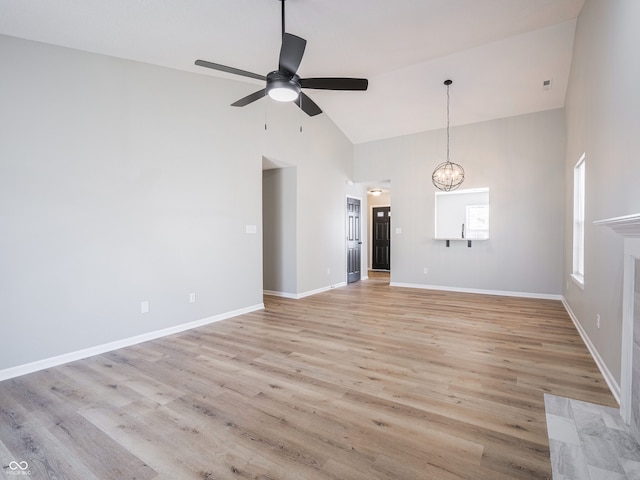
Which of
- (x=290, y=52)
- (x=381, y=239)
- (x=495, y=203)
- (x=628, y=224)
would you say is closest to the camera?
(x=628, y=224)

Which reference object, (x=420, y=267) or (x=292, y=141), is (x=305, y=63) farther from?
(x=420, y=267)

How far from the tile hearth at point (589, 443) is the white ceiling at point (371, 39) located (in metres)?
3.78

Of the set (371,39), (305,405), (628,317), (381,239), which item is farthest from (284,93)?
(381,239)

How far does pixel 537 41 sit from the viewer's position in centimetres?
436

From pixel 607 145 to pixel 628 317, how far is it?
1464 mm

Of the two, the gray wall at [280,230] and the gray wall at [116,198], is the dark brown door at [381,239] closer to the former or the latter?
the gray wall at [280,230]

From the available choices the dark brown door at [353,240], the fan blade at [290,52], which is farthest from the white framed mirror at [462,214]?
the fan blade at [290,52]

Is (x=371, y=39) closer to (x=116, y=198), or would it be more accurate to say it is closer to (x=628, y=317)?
(x=116, y=198)

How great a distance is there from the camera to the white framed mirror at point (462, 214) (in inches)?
266

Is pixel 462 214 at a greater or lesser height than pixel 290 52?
lesser

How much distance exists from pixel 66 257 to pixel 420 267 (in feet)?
20.4

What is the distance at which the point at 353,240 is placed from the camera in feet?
26.7

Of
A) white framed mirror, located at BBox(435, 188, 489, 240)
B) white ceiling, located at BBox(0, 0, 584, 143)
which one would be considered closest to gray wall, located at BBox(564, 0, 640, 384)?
white ceiling, located at BBox(0, 0, 584, 143)

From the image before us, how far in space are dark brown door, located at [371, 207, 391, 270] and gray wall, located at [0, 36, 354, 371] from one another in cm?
569
